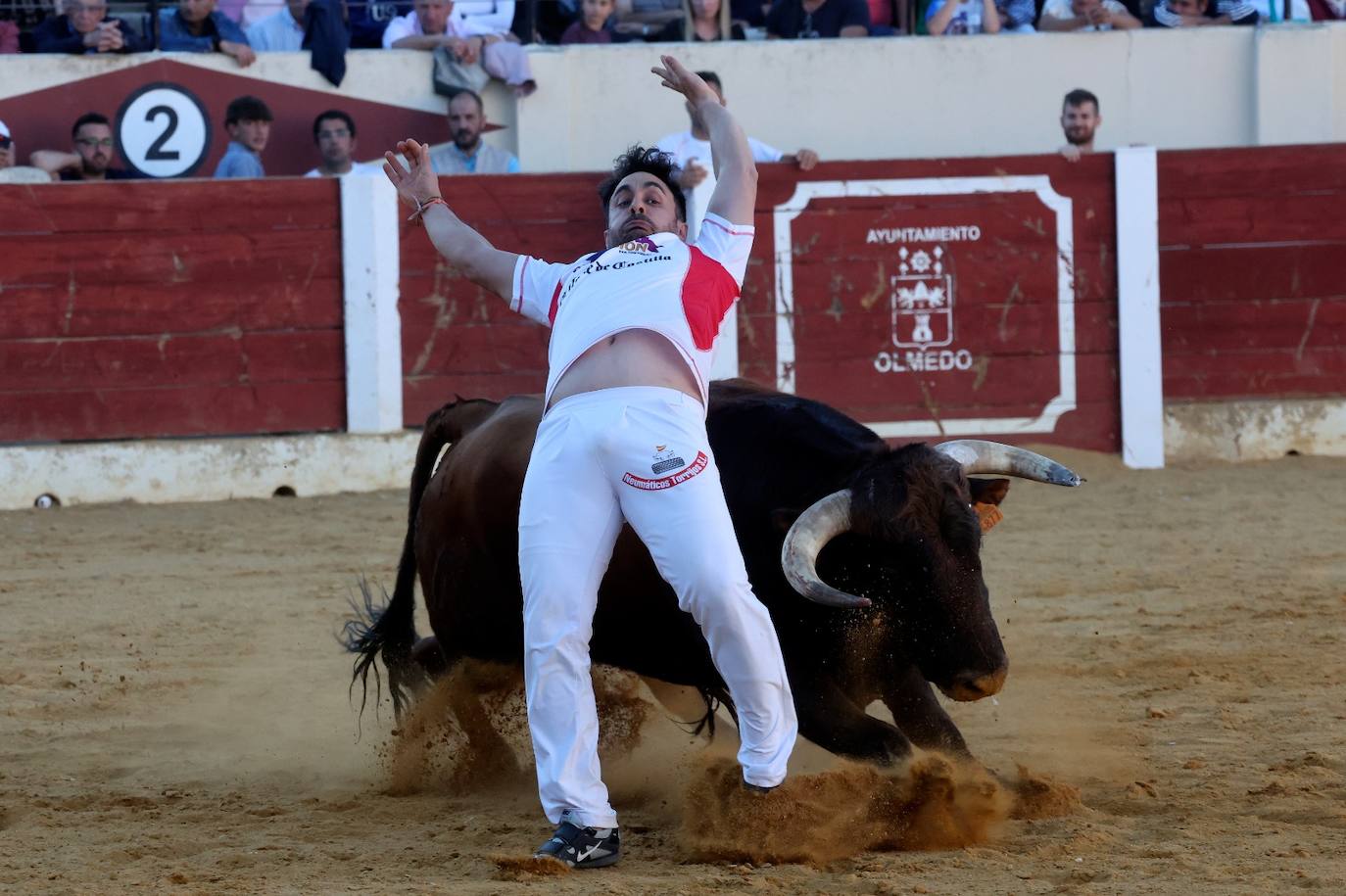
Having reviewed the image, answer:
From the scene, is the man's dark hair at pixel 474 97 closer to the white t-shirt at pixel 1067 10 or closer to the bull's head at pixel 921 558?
the white t-shirt at pixel 1067 10

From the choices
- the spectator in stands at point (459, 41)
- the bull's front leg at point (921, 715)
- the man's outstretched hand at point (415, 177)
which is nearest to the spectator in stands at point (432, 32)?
the spectator in stands at point (459, 41)

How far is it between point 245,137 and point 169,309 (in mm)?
946

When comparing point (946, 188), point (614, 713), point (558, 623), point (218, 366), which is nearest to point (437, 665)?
point (614, 713)

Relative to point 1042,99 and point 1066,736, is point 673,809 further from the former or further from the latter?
point 1042,99

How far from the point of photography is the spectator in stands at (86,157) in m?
8.09

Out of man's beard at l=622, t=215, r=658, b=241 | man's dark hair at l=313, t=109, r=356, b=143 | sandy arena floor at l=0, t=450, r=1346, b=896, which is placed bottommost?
sandy arena floor at l=0, t=450, r=1346, b=896

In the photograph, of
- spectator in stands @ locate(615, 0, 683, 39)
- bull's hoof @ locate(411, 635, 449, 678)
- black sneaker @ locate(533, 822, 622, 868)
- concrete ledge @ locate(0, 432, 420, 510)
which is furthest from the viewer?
spectator in stands @ locate(615, 0, 683, 39)

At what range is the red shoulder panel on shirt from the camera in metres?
3.04

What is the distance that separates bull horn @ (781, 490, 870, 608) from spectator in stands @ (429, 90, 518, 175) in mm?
5524

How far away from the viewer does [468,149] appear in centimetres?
848

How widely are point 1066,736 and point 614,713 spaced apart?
99 cm

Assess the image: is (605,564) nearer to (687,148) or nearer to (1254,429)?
(687,148)

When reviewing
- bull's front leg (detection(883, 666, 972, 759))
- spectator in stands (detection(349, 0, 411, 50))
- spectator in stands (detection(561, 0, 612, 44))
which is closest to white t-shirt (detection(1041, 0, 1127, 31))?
spectator in stands (detection(561, 0, 612, 44))

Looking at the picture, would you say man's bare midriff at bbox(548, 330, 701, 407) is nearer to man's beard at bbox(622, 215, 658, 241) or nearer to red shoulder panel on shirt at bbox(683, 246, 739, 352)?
red shoulder panel on shirt at bbox(683, 246, 739, 352)
